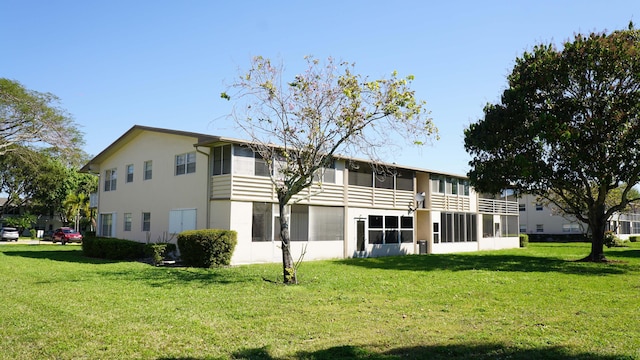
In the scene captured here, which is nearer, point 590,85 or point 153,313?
point 153,313

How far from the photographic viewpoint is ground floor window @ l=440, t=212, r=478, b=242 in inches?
1297

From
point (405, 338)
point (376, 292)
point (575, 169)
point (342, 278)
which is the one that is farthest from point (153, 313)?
point (575, 169)

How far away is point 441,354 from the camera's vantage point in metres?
7.04

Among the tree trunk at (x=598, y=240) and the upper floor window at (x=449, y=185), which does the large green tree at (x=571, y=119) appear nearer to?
the tree trunk at (x=598, y=240)

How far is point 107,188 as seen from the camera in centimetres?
2983

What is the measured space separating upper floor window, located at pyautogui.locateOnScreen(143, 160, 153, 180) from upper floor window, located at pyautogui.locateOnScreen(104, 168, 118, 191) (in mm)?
3866

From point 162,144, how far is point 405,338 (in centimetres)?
1981

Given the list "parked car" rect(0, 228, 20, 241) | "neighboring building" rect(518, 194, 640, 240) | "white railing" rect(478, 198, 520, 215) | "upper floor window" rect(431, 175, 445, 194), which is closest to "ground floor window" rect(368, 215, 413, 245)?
"upper floor window" rect(431, 175, 445, 194)

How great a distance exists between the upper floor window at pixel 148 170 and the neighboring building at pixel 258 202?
9 cm

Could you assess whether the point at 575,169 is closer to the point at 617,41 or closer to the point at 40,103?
the point at 617,41

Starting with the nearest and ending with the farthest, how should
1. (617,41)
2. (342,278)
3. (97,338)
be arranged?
(97,338), (342,278), (617,41)

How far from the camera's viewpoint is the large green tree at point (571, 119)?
20844mm

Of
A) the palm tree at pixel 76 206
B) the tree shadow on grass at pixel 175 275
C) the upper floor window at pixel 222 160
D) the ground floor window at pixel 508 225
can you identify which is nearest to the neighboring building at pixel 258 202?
the upper floor window at pixel 222 160

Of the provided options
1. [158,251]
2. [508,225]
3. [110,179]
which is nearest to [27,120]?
[110,179]
